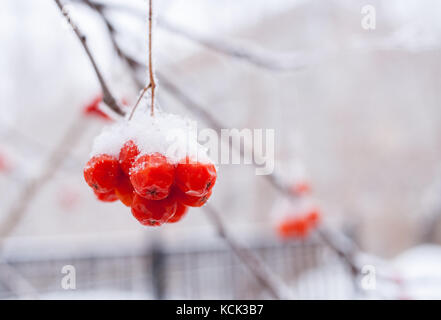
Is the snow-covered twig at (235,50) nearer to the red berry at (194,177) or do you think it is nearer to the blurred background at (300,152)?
the red berry at (194,177)

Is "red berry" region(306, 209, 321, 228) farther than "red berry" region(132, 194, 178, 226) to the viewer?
Yes

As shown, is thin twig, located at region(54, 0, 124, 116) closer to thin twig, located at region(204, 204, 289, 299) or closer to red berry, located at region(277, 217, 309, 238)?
thin twig, located at region(204, 204, 289, 299)

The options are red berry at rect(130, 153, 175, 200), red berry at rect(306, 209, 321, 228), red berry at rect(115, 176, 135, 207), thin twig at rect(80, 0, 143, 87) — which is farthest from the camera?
red berry at rect(306, 209, 321, 228)

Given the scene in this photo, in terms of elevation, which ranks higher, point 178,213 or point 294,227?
point 294,227

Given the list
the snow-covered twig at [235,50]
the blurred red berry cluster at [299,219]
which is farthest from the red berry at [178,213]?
the blurred red berry cluster at [299,219]

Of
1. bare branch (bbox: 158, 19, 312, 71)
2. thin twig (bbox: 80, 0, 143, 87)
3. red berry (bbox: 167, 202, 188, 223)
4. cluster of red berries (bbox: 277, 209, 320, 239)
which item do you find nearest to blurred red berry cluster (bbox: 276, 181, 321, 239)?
cluster of red berries (bbox: 277, 209, 320, 239)

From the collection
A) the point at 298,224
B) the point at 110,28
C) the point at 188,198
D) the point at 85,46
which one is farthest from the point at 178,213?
the point at 298,224

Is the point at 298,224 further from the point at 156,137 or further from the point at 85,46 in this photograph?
the point at 85,46
